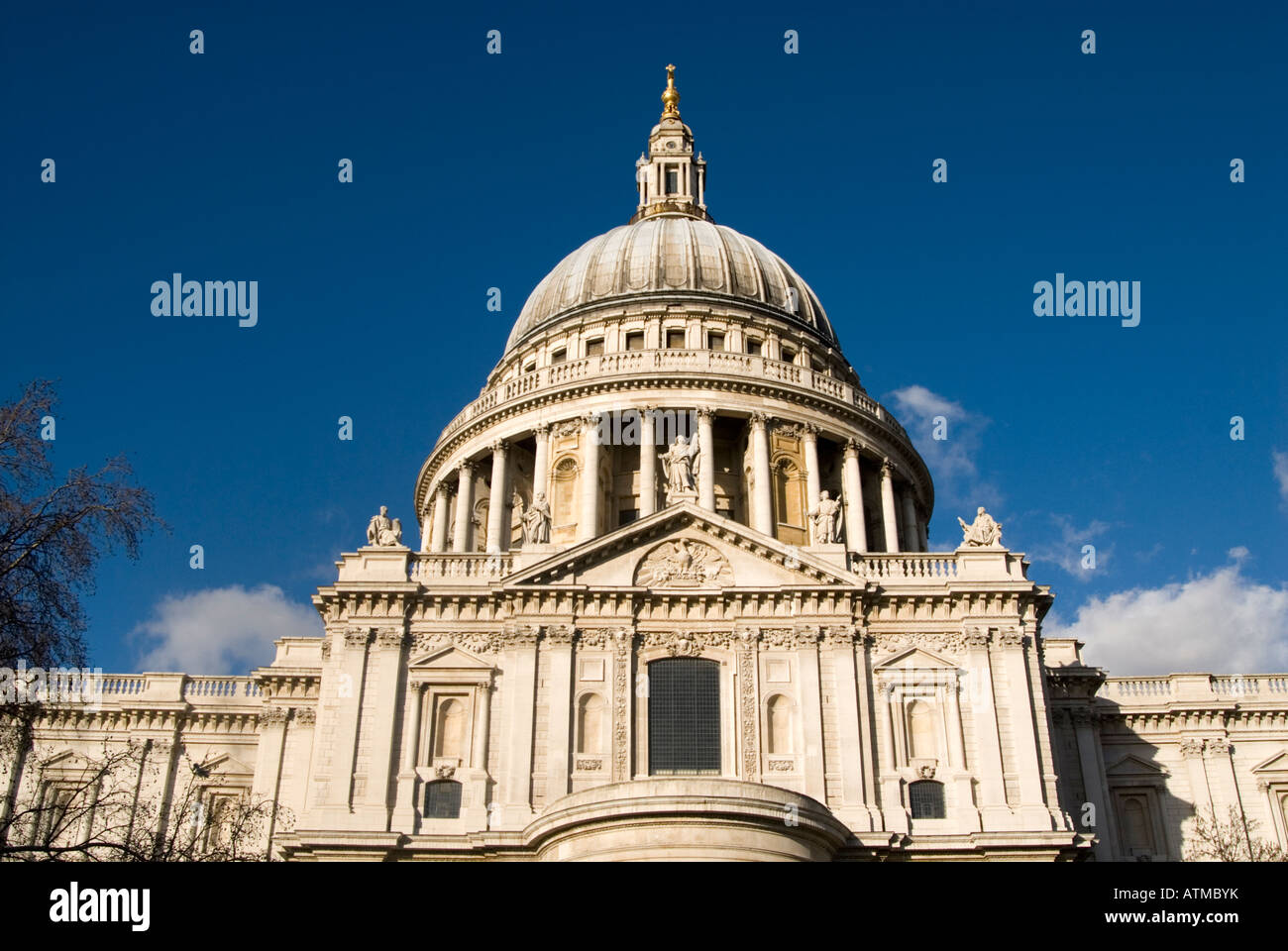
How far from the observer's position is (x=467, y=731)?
3734 cm

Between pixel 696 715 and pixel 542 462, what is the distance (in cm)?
1947

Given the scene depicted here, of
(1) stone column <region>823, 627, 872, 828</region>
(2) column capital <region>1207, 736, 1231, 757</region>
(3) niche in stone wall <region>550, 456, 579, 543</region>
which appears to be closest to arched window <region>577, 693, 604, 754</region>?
(1) stone column <region>823, 627, 872, 828</region>

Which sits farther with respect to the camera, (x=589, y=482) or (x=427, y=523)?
(x=427, y=523)

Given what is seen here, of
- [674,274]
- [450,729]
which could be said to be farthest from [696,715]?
[674,274]

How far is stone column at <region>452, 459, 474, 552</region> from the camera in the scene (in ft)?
182

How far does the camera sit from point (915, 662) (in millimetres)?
38031

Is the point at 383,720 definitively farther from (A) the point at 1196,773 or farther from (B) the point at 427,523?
(A) the point at 1196,773

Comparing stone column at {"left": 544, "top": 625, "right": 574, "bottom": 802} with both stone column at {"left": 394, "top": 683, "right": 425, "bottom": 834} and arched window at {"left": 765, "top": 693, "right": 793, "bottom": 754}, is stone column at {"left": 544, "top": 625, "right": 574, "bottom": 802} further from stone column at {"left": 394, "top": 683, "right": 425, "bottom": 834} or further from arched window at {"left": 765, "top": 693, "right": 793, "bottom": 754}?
arched window at {"left": 765, "top": 693, "right": 793, "bottom": 754}

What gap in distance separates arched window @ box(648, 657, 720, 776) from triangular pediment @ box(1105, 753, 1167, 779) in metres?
16.6

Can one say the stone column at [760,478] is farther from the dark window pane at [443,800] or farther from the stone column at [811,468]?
the dark window pane at [443,800]
